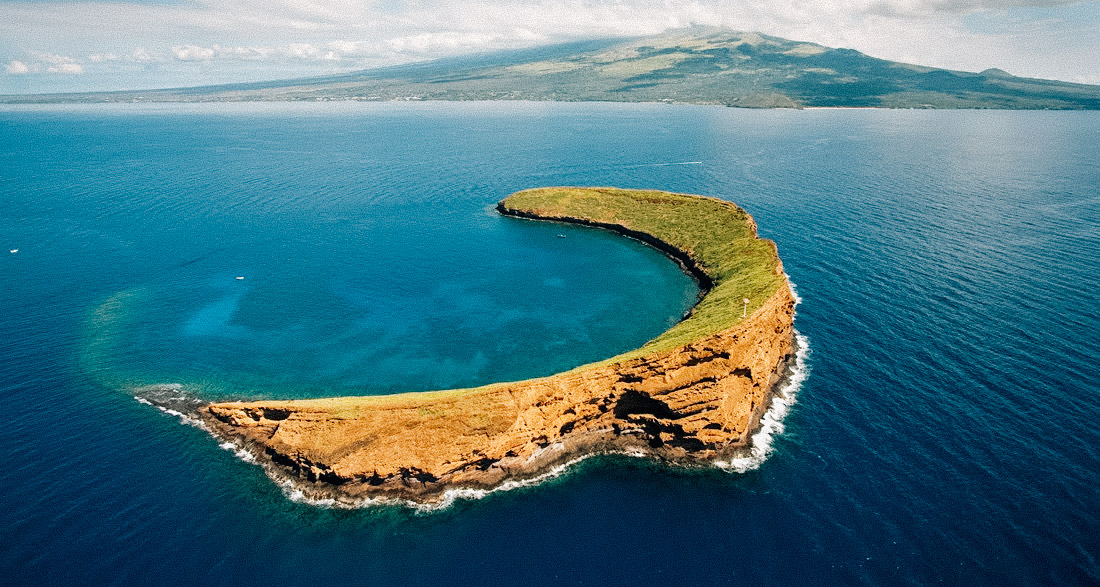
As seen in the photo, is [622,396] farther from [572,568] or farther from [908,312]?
[908,312]

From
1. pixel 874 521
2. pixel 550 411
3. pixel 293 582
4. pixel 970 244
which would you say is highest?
pixel 970 244

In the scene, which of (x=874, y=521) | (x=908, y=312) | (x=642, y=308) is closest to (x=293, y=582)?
(x=874, y=521)

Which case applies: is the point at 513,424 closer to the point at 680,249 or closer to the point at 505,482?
the point at 505,482

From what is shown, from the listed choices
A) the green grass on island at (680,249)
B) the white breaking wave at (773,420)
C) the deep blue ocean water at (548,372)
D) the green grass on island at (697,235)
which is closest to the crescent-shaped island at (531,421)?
the green grass on island at (680,249)

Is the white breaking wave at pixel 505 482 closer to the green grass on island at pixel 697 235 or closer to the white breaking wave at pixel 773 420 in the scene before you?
the white breaking wave at pixel 773 420

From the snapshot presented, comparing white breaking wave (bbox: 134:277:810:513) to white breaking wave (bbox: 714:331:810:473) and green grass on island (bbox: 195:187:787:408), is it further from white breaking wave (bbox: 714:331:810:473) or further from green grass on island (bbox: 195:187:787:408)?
green grass on island (bbox: 195:187:787:408)

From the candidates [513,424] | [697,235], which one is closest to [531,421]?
[513,424]

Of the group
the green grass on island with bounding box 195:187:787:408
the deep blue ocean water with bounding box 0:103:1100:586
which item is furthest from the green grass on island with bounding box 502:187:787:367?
the deep blue ocean water with bounding box 0:103:1100:586
